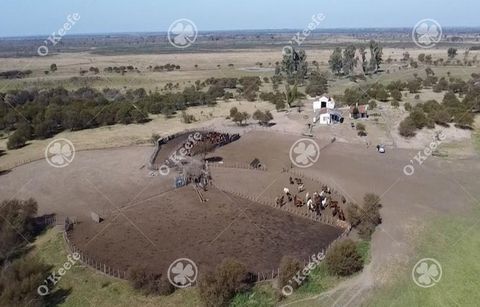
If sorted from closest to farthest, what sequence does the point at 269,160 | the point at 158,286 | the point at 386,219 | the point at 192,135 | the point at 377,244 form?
the point at 158,286 → the point at 377,244 → the point at 386,219 → the point at 269,160 → the point at 192,135

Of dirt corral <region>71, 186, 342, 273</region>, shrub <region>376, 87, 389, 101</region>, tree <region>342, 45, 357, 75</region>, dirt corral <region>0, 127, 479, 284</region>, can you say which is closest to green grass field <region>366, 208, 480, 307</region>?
dirt corral <region>0, 127, 479, 284</region>

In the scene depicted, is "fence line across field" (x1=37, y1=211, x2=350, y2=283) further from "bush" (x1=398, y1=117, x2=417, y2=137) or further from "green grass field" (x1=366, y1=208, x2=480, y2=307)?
"bush" (x1=398, y1=117, x2=417, y2=137)

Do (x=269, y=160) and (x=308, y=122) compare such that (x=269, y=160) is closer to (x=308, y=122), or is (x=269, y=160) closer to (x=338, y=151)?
(x=338, y=151)

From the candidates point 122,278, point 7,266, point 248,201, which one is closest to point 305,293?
point 122,278

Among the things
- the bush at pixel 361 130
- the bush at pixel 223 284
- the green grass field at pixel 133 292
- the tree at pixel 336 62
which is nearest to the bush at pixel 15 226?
the green grass field at pixel 133 292

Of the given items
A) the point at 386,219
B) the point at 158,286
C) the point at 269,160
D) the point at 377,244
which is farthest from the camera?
the point at 269,160

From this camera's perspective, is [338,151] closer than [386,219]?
No

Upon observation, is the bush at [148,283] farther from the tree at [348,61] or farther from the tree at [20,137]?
the tree at [348,61]
